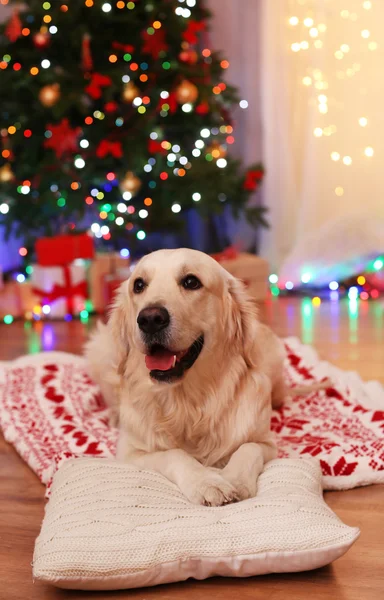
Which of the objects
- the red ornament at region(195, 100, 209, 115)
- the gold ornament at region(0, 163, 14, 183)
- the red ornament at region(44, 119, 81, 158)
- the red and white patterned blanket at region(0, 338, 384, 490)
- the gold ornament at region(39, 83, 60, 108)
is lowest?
the red and white patterned blanket at region(0, 338, 384, 490)

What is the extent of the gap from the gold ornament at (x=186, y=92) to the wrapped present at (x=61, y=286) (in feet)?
4.10

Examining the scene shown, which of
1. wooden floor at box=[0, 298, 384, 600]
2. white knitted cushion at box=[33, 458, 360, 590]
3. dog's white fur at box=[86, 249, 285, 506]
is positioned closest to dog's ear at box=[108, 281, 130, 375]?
dog's white fur at box=[86, 249, 285, 506]

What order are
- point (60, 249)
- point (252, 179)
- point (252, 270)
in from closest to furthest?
point (60, 249), point (252, 270), point (252, 179)

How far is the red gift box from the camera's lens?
515cm

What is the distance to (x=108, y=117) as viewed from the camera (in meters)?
5.24

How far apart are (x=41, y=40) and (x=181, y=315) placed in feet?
11.3

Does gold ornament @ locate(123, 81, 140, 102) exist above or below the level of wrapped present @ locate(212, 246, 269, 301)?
above

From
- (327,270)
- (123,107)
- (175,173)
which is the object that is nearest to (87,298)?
(175,173)

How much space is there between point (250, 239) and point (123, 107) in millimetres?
1544

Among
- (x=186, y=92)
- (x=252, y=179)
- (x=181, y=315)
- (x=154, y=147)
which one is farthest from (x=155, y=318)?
(x=252, y=179)

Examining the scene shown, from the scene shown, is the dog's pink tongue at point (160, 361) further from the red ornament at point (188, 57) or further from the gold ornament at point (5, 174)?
the red ornament at point (188, 57)

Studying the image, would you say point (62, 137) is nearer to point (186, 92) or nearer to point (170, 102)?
point (170, 102)

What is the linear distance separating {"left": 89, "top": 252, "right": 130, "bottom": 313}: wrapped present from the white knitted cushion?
3.36m

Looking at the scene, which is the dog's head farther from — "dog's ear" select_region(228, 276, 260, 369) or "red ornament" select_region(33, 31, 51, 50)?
"red ornament" select_region(33, 31, 51, 50)
